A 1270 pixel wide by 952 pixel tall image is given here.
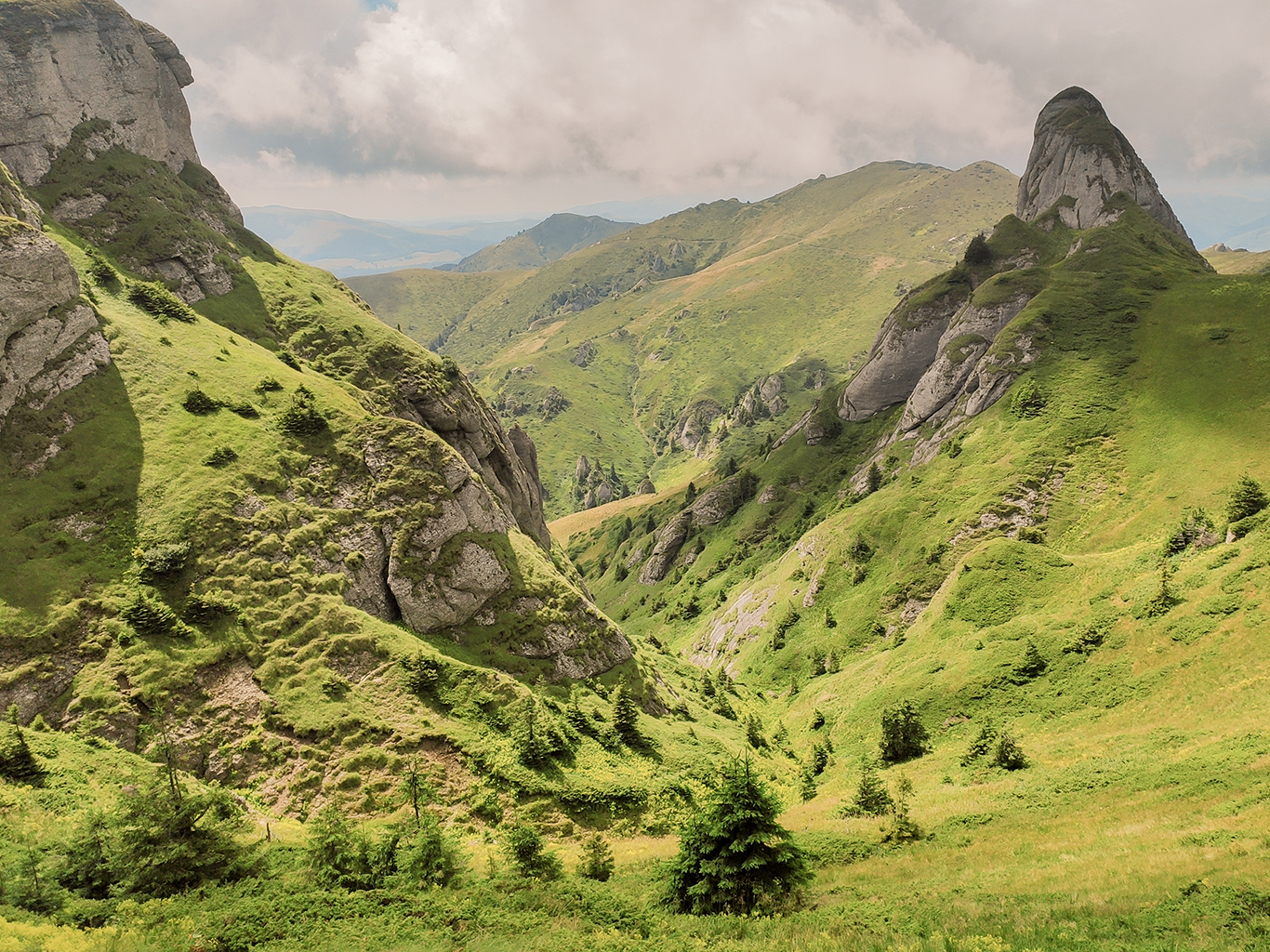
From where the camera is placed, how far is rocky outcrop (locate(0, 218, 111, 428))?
152ft

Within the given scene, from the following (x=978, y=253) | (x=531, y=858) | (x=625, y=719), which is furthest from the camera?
(x=978, y=253)

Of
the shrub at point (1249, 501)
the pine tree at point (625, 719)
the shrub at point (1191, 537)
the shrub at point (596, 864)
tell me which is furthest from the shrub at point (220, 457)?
the shrub at point (1249, 501)

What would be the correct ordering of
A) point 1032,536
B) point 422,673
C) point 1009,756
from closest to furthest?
point 1009,756 → point 422,673 → point 1032,536

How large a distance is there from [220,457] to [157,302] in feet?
109

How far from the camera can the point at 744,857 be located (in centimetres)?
2314

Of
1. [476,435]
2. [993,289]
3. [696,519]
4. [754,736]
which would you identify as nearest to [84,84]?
[476,435]

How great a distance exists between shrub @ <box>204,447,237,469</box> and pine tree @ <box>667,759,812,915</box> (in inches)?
1871

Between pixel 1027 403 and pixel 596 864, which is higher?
pixel 1027 403

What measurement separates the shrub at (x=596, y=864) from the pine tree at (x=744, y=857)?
709 cm

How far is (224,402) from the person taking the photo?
55.2 meters

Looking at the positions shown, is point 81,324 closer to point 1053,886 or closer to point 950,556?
point 1053,886

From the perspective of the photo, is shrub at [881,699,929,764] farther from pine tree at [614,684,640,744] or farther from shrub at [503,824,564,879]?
shrub at [503,824,564,879]

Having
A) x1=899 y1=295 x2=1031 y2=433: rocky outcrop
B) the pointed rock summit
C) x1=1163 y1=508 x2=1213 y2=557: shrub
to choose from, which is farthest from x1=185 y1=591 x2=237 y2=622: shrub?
the pointed rock summit

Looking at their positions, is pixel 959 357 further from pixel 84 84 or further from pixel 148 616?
pixel 84 84
